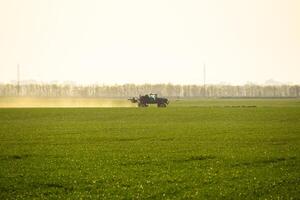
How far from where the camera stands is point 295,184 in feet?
55.6

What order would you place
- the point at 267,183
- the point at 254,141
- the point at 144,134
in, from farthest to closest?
the point at 144,134
the point at 254,141
the point at 267,183

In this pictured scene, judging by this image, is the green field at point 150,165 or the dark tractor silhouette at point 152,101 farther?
the dark tractor silhouette at point 152,101

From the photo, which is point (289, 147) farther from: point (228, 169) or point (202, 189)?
point (202, 189)

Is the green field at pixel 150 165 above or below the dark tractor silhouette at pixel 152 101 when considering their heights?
below

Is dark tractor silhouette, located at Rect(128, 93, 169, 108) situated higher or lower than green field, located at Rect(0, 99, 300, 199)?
higher

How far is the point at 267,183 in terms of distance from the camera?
677 inches

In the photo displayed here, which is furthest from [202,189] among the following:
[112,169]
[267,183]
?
[112,169]

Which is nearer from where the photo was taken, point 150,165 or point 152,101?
point 150,165

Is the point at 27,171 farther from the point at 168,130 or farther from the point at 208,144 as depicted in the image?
the point at 168,130

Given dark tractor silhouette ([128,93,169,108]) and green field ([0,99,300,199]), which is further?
dark tractor silhouette ([128,93,169,108])

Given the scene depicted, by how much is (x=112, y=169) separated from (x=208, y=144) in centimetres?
967

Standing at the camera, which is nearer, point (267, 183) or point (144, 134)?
point (267, 183)

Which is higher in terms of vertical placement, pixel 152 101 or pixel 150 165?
pixel 152 101

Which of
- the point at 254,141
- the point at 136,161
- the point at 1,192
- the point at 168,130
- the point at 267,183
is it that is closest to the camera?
the point at 1,192
